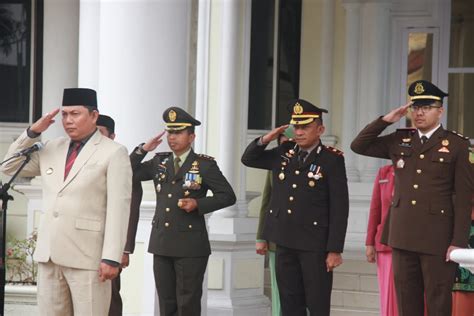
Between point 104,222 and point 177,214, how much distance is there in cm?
142

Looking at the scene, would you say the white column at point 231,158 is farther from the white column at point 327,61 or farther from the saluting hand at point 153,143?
the saluting hand at point 153,143

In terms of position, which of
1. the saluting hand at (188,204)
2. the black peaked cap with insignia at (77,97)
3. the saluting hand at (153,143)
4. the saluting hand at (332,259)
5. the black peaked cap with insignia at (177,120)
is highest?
the black peaked cap with insignia at (77,97)

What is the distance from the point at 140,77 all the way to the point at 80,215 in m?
2.68

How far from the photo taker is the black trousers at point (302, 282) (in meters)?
8.18

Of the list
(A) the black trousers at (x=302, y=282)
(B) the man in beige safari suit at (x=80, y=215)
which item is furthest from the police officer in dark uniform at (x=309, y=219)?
(B) the man in beige safari suit at (x=80, y=215)

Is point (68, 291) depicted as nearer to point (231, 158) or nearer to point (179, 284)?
point (179, 284)

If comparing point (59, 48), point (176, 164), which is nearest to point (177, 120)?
point (176, 164)

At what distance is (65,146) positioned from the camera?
7.31 m

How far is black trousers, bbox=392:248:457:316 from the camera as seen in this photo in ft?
25.2

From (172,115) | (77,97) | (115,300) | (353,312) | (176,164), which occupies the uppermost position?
(77,97)

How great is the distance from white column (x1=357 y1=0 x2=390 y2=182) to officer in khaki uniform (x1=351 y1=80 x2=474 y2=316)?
5529 millimetres

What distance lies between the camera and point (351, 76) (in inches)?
538

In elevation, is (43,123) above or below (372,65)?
below

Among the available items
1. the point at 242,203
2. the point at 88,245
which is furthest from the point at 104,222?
the point at 242,203
